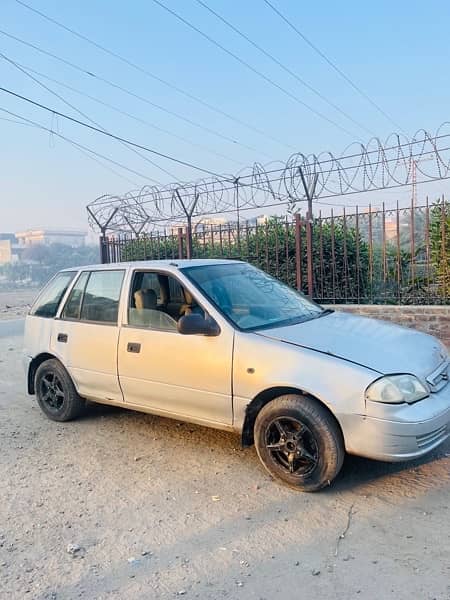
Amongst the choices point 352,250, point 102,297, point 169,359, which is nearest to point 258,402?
point 169,359

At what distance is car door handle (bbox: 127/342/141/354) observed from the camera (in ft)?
14.3

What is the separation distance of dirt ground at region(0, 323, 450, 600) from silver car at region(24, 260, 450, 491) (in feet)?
1.12

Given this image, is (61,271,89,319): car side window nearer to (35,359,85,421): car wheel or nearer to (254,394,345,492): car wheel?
(35,359,85,421): car wheel

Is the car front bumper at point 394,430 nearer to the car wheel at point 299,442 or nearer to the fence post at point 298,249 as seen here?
the car wheel at point 299,442

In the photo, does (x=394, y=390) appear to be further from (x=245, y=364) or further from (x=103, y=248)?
(x=103, y=248)

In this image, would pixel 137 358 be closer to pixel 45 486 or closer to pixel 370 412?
pixel 45 486

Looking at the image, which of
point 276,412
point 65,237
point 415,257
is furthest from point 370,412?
point 65,237

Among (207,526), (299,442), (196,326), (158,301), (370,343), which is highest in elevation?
(158,301)

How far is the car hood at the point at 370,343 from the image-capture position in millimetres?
3424

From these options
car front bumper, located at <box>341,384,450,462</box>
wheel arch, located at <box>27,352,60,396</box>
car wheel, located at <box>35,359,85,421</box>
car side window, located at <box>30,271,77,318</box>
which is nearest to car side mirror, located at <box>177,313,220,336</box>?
car front bumper, located at <box>341,384,450,462</box>

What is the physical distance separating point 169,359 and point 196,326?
1.48 feet

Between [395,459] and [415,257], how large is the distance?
5.73 m

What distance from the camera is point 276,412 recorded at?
11.6ft

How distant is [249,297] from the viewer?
4414 millimetres
